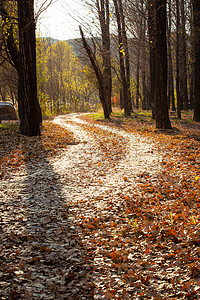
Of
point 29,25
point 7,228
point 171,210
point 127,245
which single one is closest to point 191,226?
point 171,210

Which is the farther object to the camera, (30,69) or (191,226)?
(30,69)

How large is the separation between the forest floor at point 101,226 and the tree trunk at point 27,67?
3.02 metres

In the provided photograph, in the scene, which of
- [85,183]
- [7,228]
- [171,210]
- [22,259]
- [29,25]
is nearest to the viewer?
[22,259]

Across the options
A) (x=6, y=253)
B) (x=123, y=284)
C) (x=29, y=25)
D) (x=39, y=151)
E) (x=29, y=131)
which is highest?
(x=29, y=25)

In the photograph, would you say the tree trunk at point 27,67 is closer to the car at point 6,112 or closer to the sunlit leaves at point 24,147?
the sunlit leaves at point 24,147

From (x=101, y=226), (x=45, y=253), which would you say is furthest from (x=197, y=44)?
(x=45, y=253)

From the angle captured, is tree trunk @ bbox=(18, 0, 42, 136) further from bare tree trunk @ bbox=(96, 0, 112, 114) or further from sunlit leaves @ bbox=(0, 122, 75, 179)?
bare tree trunk @ bbox=(96, 0, 112, 114)

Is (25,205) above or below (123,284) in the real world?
above

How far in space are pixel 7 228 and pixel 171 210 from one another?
2967 millimetres

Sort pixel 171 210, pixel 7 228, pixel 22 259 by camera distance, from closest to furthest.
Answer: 1. pixel 22 259
2. pixel 7 228
3. pixel 171 210

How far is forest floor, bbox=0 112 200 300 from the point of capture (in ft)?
10.2

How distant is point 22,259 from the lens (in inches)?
137

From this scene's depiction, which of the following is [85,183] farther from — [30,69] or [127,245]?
[30,69]

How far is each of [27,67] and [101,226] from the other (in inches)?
349
